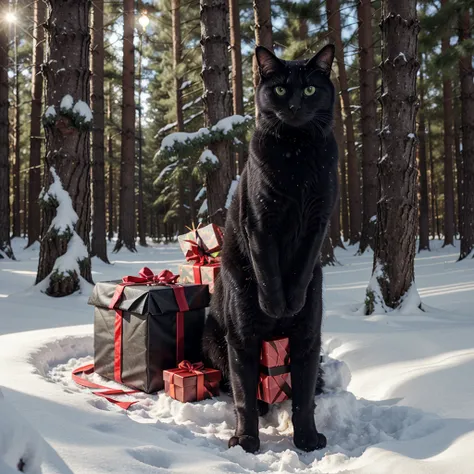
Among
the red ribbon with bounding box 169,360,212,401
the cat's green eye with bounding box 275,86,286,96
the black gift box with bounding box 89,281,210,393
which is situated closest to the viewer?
the cat's green eye with bounding box 275,86,286,96

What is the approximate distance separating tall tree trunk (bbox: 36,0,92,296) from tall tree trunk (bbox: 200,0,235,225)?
159 centimetres

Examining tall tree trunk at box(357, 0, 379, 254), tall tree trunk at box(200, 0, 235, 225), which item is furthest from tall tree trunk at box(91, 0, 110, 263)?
tall tree trunk at box(357, 0, 379, 254)

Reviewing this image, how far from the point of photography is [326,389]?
259 centimetres

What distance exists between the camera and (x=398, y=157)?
477 cm

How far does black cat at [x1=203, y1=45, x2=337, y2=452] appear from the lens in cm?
209

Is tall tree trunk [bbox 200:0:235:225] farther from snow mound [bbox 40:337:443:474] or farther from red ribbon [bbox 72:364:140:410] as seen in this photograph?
snow mound [bbox 40:337:443:474]

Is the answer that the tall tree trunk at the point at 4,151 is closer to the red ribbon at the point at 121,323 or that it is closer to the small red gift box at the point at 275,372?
the red ribbon at the point at 121,323

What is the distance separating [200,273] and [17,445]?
6.85ft

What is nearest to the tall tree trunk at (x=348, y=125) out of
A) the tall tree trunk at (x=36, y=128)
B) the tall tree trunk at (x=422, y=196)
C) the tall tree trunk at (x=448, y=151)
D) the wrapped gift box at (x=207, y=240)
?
the tall tree trunk at (x=422, y=196)

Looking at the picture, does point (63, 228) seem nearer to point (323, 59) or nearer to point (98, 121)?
point (323, 59)

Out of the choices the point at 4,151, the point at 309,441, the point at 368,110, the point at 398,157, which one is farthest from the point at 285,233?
the point at 368,110

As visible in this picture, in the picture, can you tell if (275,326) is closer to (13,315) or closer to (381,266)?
(381,266)

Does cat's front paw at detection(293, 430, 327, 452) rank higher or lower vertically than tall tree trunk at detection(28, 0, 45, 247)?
lower

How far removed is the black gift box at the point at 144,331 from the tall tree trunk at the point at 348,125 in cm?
1023
